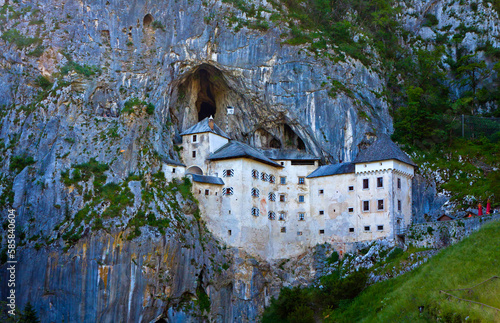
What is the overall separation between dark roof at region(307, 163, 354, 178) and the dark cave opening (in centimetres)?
1753

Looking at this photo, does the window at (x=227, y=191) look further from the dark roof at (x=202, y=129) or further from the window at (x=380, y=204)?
the window at (x=380, y=204)

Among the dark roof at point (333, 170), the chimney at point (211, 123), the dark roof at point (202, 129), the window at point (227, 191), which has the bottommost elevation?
the window at point (227, 191)

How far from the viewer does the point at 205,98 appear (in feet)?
278

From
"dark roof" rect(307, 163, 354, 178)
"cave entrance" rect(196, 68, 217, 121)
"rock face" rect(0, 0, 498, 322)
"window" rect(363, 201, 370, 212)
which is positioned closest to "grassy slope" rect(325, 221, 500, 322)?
"window" rect(363, 201, 370, 212)

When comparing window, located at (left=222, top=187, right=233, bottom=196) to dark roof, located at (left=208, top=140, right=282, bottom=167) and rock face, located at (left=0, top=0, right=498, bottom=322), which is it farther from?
rock face, located at (left=0, top=0, right=498, bottom=322)

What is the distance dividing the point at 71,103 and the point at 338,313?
124 feet

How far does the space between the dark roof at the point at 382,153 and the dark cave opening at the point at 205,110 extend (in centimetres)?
2221

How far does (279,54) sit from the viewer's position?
A: 80.6m

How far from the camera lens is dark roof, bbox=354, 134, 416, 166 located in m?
71.2

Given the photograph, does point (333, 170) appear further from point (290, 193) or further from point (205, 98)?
point (205, 98)

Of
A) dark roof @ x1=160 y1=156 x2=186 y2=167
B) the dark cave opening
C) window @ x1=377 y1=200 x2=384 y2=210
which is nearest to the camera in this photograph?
window @ x1=377 y1=200 x2=384 y2=210

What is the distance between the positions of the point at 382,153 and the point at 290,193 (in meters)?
12.1

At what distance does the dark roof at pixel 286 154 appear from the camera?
3046 inches

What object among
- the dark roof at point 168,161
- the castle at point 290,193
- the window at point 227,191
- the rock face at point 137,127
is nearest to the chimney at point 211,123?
the castle at point 290,193
